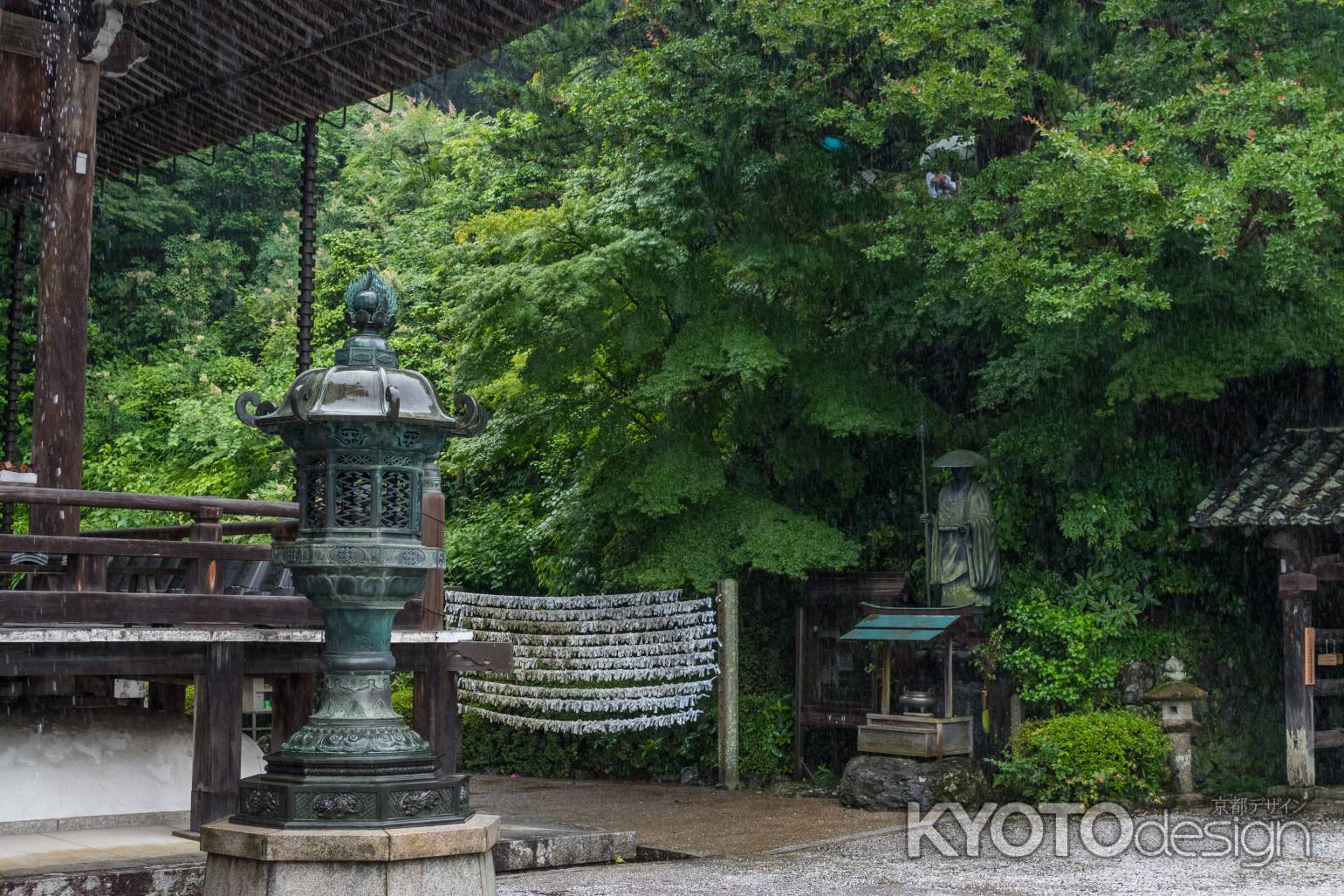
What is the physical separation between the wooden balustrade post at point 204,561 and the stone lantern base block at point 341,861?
124 inches

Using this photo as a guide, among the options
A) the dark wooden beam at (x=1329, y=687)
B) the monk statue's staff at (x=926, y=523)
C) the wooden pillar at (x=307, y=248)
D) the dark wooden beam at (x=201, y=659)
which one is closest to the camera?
the dark wooden beam at (x=201, y=659)

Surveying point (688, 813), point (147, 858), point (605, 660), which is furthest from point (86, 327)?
point (688, 813)

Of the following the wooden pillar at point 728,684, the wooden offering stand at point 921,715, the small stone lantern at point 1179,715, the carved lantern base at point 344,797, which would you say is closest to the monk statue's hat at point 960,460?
the wooden offering stand at point 921,715

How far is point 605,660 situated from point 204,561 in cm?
660

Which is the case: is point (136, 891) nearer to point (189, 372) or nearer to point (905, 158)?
point (905, 158)

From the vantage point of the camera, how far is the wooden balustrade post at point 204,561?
9805mm

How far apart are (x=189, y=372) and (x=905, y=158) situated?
13060mm

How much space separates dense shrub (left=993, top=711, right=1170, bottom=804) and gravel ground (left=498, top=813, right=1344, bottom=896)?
4.28 ft

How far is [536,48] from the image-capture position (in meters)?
21.3

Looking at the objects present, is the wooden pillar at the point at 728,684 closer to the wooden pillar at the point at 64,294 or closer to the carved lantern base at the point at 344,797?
the wooden pillar at the point at 64,294

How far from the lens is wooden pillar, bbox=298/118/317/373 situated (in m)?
13.4

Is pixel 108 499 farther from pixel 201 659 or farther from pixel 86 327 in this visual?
pixel 86 327

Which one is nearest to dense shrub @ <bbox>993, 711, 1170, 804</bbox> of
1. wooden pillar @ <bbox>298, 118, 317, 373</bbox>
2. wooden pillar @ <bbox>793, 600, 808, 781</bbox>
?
wooden pillar @ <bbox>793, 600, 808, 781</bbox>

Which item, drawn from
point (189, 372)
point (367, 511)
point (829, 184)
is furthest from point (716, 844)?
point (189, 372)
